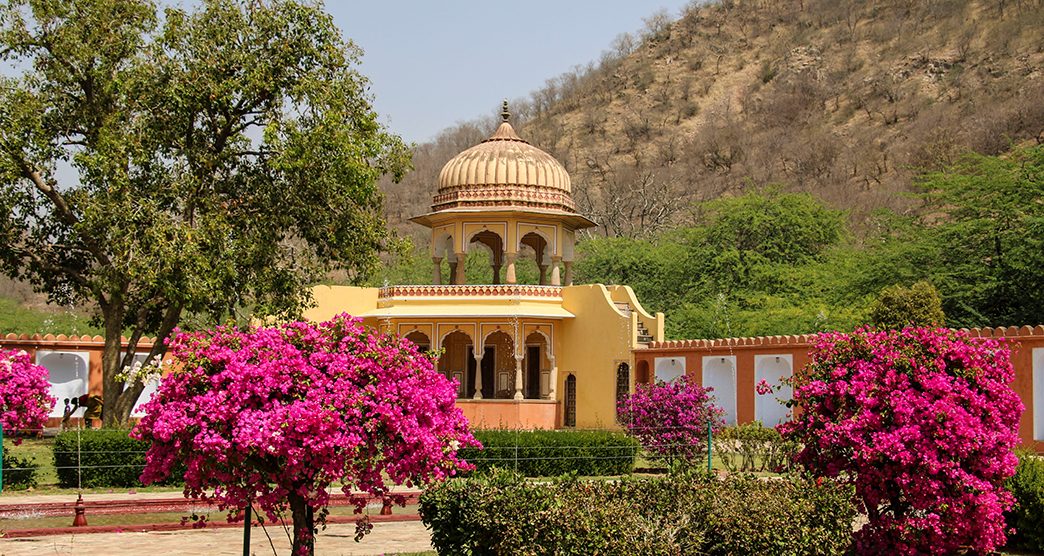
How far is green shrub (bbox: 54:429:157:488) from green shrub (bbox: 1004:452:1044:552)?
40.8 ft

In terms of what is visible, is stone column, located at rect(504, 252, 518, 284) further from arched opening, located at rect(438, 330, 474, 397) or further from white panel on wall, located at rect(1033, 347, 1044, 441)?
white panel on wall, located at rect(1033, 347, 1044, 441)

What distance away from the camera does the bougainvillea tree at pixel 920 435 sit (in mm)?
10031

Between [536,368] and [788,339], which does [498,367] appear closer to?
[536,368]

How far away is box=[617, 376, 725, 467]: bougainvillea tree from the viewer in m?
20.1

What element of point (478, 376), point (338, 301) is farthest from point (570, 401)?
point (338, 301)

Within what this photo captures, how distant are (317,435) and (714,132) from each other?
78450mm

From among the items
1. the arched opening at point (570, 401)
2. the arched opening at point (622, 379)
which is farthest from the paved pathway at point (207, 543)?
the arched opening at point (570, 401)

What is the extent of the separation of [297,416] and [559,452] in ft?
38.1

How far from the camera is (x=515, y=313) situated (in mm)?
30156

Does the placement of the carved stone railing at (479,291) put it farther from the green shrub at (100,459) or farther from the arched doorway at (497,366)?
the green shrub at (100,459)

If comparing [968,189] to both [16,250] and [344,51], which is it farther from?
[16,250]

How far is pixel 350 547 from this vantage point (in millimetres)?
12195

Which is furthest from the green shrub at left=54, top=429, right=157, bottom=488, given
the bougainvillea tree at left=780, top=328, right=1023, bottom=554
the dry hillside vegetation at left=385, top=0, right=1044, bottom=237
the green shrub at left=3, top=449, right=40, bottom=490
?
the dry hillside vegetation at left=385, top=0, right=1044, bottom=237

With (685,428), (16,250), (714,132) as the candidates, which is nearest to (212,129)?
(16,250)
